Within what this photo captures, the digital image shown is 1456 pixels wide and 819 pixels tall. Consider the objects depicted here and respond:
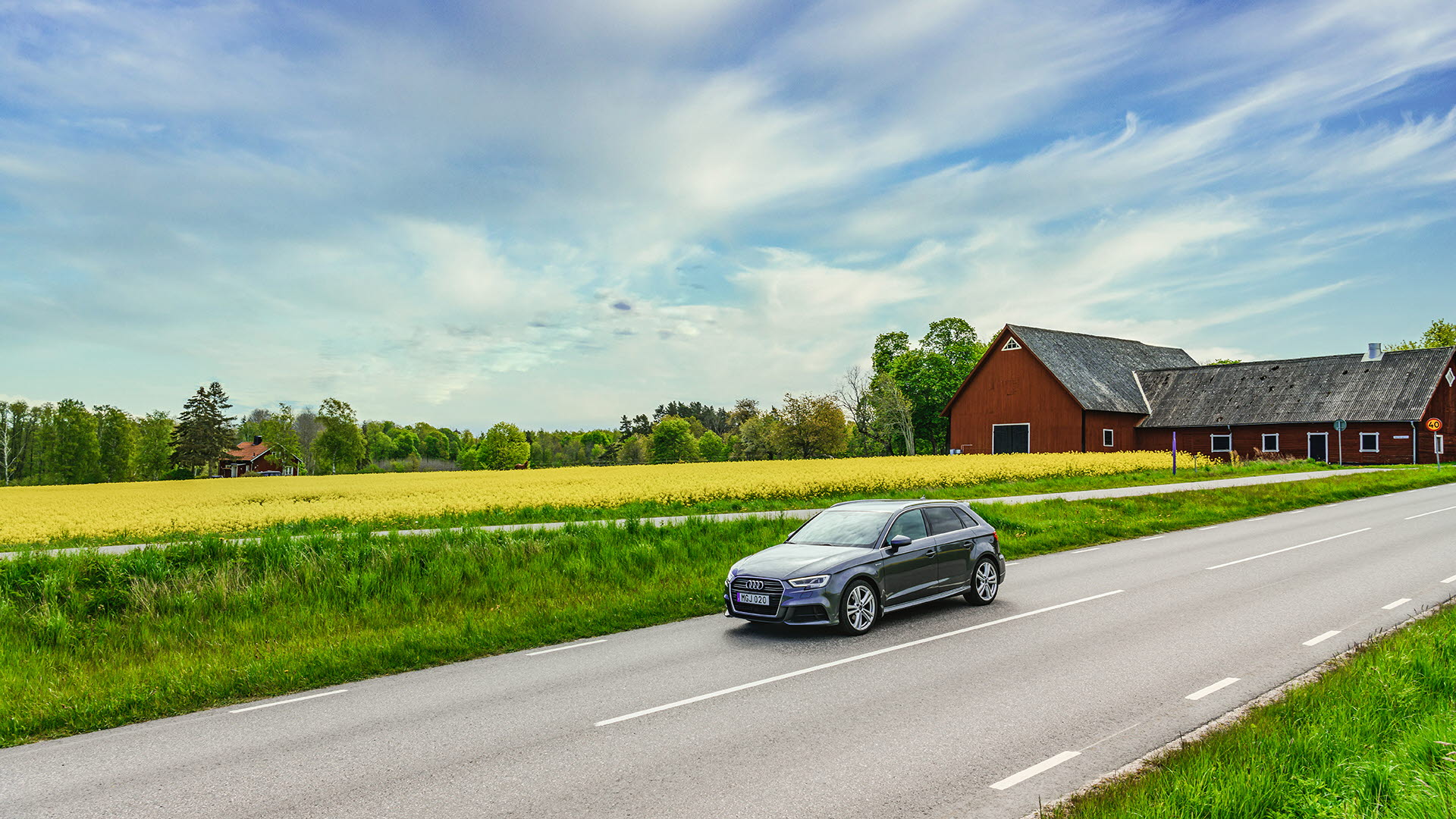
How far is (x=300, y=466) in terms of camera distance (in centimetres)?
12794

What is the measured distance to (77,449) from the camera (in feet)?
307

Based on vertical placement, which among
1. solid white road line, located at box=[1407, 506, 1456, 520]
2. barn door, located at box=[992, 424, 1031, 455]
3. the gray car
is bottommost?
solid white road line, located at box=[1407, 506, 1456, 520]

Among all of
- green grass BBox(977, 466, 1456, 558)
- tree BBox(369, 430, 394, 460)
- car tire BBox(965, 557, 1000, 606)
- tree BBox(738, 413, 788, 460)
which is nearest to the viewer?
car tire BBox(965, 557, 1000, 606)

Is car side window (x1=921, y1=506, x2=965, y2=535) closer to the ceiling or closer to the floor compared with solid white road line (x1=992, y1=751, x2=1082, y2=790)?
closer to the ceiling

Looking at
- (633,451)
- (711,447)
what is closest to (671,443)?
(633,451)

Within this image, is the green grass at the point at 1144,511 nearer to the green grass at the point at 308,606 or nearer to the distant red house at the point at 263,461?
the green grass at the point at 308,606

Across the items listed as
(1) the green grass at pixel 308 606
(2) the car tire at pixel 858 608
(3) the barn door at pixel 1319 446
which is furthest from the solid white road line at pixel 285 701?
(3) the barn door at pixel 1319 446

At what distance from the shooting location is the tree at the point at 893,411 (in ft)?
253

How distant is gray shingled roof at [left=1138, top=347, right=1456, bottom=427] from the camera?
160 feet

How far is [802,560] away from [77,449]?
111101 mm

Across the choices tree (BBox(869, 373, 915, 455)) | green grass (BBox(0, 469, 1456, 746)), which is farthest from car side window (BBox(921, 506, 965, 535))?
tree (BBox(869, 373, 915, 455))

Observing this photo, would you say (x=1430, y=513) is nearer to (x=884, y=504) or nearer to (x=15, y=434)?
(x=884, y=504)

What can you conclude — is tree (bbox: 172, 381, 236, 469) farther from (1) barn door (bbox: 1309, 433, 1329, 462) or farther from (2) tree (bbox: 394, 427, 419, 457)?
(1) barn door (bbox: 1309, 433, 1329, 462)

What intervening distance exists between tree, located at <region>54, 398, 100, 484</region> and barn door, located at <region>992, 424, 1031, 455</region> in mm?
96475
